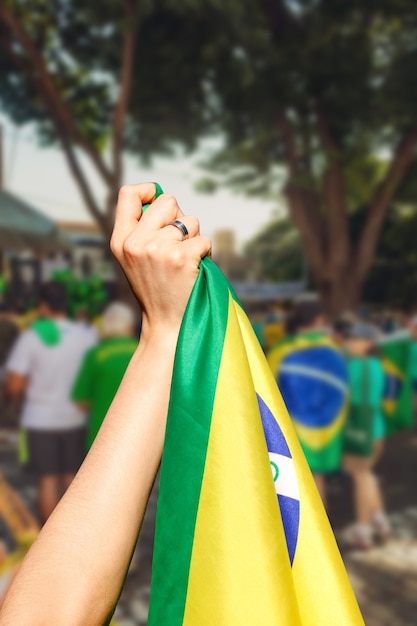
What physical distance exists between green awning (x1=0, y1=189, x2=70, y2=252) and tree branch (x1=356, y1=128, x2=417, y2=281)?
567cm

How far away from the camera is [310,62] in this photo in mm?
11227

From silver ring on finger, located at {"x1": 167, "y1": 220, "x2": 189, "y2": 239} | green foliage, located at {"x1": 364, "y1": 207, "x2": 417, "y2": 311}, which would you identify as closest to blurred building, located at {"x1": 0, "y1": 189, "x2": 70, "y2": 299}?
silver ring on finger, located at {"x1": 167, "y1": 220, "x2": 189, "y2": 239}

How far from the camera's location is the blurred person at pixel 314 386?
4672mm

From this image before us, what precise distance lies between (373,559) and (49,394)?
98.9 inches

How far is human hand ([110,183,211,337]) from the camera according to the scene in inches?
38.0

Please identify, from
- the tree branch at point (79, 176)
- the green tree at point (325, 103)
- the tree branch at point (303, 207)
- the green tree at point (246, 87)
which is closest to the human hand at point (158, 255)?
the green tree at point (246, 87)

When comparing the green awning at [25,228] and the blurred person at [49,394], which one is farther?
the green awning at [25,228]

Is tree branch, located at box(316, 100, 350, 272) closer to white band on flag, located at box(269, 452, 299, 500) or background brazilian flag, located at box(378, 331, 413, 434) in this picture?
background brazilian flag, located at box(378, 331, 413, 434)

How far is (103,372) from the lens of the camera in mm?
4184

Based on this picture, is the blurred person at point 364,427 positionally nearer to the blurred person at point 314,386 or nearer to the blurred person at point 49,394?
the blurred person at point 314,386

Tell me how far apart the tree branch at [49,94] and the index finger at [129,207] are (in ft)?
28.9

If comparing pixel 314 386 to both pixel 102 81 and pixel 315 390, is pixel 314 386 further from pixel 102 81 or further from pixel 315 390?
pixel 102 81

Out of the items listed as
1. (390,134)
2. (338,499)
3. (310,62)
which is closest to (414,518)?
(338,499)

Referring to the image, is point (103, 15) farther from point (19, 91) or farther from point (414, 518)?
point (414, 518)
